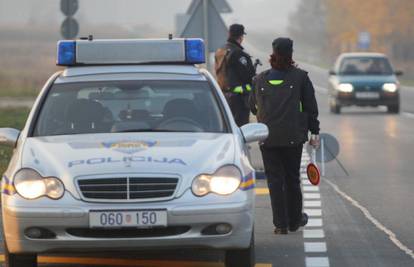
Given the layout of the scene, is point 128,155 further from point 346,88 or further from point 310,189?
point 346,88

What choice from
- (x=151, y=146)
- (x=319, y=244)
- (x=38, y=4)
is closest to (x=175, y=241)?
(x=151, y=146)

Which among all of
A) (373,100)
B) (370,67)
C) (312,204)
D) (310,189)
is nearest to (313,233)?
(312,204)

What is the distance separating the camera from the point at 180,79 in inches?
391

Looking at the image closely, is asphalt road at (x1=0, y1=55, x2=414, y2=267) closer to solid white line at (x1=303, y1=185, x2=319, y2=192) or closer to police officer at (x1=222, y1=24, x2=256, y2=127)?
solid white line at (x1=303, y1=185, x2=319, y2=192)

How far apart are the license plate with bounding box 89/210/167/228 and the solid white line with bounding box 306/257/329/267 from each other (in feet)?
4.98

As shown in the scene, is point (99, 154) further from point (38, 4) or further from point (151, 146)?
point (38, 4)

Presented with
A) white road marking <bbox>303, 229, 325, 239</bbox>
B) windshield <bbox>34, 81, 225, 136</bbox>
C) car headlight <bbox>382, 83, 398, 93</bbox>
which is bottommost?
car headlight <bbox>382, 83, 398, 93</bbox>

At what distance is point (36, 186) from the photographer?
27.6 feet

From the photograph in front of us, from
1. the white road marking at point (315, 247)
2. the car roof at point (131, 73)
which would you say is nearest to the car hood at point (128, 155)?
the car roof at point (131, 73)

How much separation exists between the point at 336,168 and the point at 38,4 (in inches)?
1920

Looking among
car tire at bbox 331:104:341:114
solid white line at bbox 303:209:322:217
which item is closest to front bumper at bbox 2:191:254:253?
solid white line at bbox 303:209:322:217

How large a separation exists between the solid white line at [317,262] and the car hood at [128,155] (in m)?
1.06

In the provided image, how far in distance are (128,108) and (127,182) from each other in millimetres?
1527

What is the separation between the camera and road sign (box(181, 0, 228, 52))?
20344 millimetres
